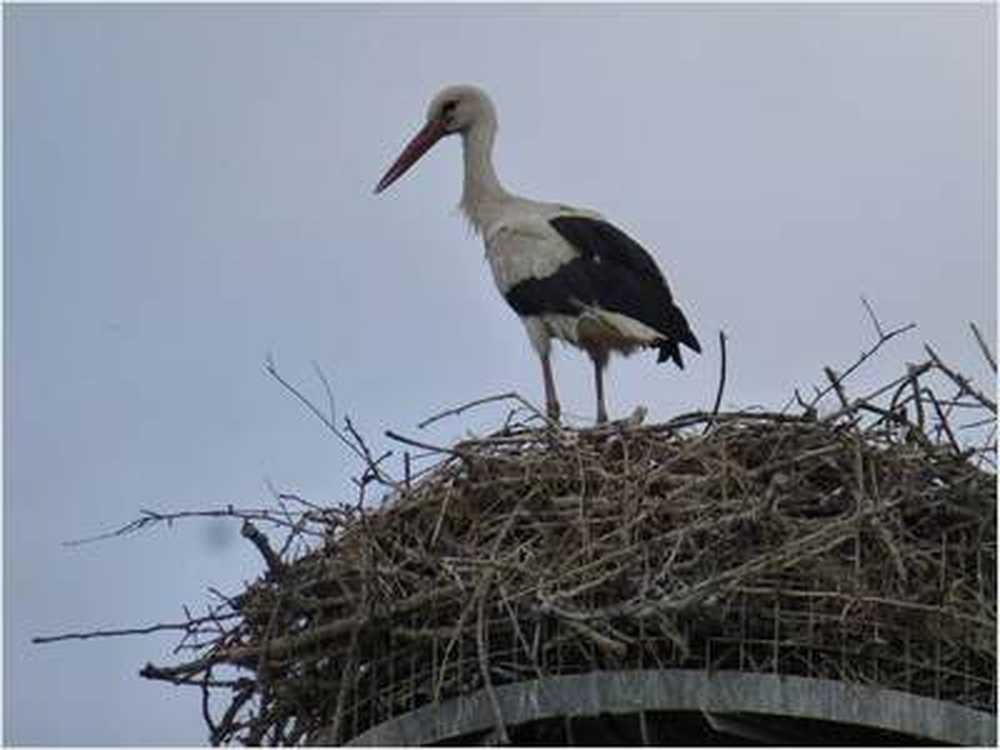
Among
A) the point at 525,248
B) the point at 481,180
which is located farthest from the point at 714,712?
the point at 481,180

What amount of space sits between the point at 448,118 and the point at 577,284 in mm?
1695

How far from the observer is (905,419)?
311 inches

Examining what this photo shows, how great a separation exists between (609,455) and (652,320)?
6.22ft

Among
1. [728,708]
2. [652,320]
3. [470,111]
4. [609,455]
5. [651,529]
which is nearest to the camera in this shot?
[728,708]

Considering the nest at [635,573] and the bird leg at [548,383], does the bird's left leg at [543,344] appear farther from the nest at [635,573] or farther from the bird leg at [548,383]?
the nest at [635,573]

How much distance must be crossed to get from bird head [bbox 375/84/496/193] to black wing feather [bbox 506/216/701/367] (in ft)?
3.98

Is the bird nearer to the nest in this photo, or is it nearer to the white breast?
the white breast

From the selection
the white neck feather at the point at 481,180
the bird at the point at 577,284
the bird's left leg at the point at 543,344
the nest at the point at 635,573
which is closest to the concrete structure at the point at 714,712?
the nest at the point at 635,573

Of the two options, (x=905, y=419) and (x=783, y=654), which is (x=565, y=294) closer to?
(x=905, y=419)

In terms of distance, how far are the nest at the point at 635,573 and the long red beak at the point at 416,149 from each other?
11.2 feet

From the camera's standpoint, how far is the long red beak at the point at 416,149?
11.5 m

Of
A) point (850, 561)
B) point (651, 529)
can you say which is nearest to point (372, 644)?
point (651, 529)

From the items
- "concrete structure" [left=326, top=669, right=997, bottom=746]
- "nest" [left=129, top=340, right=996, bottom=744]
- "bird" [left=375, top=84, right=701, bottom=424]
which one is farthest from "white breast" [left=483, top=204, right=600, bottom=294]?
"concrete structure" [left=326, top=669, right=997, bottom=746]

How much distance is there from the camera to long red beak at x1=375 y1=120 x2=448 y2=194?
11484 millimetres
